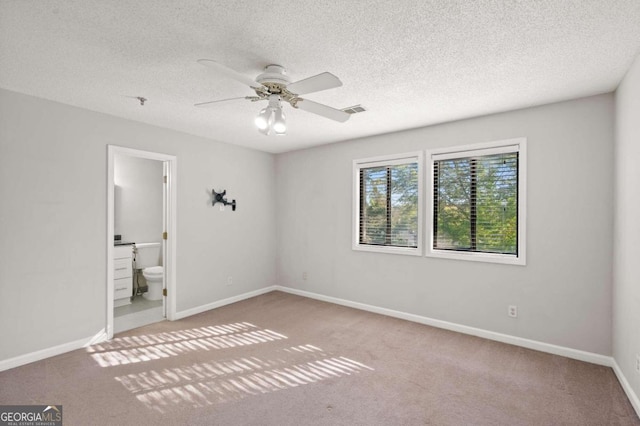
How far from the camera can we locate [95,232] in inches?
129

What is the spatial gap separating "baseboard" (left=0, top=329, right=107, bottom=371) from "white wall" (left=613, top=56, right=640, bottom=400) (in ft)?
15.7

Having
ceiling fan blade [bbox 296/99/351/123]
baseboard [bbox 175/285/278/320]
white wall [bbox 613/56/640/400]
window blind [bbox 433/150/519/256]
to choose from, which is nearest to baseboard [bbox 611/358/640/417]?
white wall [bbox 613/56/640/400]

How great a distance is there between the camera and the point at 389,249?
4.18 meters

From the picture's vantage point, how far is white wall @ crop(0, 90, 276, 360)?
2.75 meters

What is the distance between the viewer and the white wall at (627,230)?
2.17m

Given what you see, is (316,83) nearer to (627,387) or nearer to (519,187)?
(519,187)

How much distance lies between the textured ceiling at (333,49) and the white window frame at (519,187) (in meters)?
0.42

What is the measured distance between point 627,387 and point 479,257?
59.2 inches

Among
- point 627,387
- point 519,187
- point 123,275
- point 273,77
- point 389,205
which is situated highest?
point 273,77

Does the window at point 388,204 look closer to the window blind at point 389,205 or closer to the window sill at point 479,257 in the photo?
the window blind at point 389,205

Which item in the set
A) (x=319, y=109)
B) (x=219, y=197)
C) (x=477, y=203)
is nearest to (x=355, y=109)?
(x=319, y=109)

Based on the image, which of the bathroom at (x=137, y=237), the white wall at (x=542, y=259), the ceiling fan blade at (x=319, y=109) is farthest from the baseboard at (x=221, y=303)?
the ceiling fan blade at (x=319, y=109)

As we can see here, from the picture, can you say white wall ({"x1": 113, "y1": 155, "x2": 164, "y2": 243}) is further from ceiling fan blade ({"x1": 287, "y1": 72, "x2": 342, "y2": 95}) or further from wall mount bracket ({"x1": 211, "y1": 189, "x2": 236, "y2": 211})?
ceiling fan blade ({"x1": 287, "y1": 72, "x2": 342, "y2": 95})

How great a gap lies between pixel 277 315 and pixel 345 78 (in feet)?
10.3
